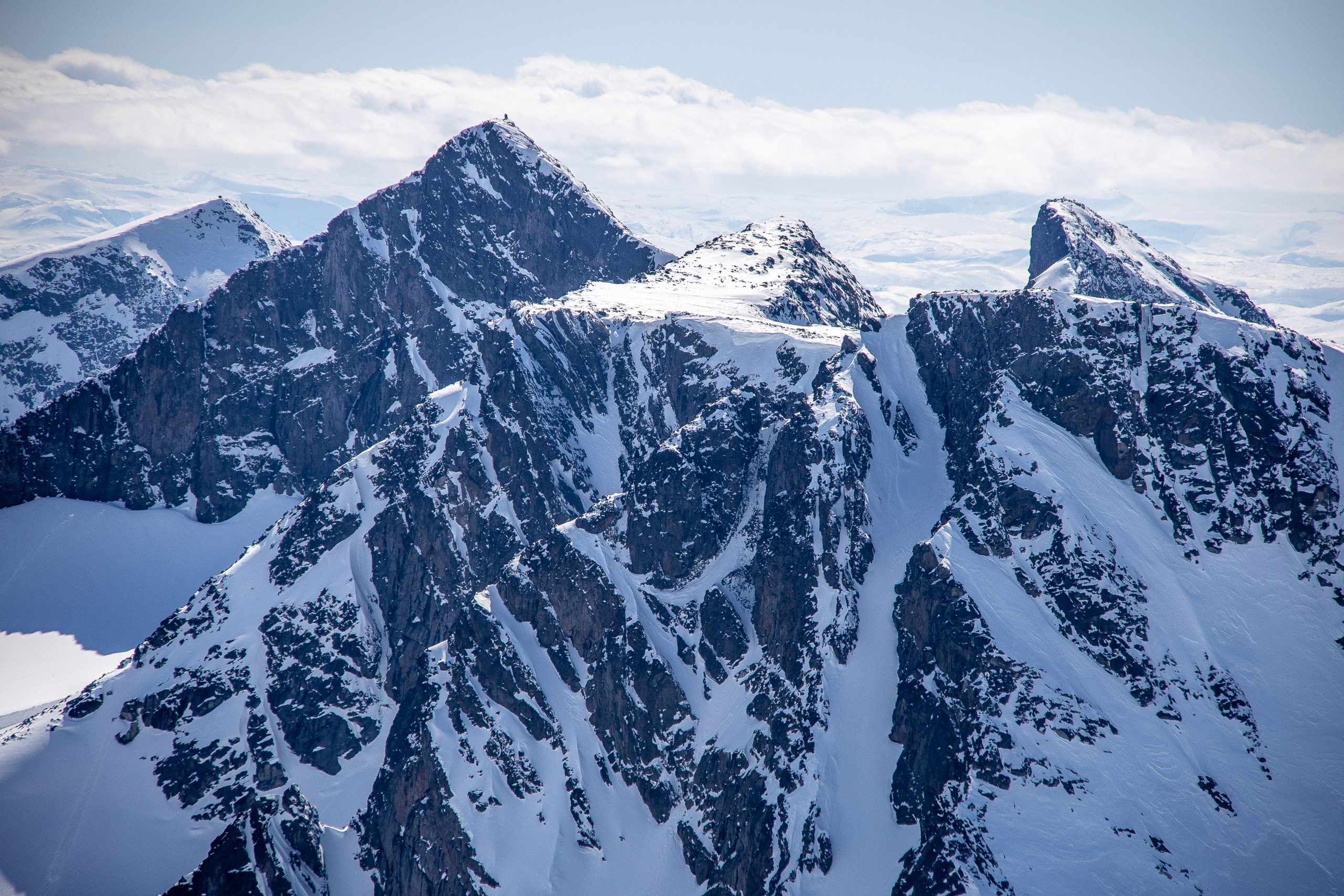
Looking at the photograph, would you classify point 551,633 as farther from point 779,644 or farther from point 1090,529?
point 1090,529

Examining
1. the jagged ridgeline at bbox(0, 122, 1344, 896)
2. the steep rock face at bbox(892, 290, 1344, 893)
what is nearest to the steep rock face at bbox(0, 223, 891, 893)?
the jagged ridgeline at bbox(0, 122, 1344, 896)

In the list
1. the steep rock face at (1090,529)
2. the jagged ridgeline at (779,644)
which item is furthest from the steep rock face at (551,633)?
the steep rock face at (1090,529)

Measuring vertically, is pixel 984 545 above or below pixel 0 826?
above

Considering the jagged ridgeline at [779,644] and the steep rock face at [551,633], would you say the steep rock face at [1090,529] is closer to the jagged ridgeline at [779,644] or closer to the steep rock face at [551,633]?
the jagged ridgeline at [779,644]

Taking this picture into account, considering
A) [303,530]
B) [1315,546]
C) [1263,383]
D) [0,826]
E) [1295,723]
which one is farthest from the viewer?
[303,530]

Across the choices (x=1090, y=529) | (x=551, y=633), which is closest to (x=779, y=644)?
(x=551, y=633)

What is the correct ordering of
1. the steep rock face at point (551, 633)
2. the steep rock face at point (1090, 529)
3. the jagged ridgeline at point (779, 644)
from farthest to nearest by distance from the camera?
the steep rock face at point (551, 633), the steep rock face at point (1090, 529), the jagged ridgeline at point (779, 644)

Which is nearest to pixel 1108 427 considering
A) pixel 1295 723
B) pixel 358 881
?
pixel 1295 723

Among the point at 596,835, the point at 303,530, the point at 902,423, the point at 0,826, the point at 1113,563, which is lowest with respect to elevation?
the point at 0,826

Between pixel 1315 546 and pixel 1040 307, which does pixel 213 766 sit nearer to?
pixel 1040 307
